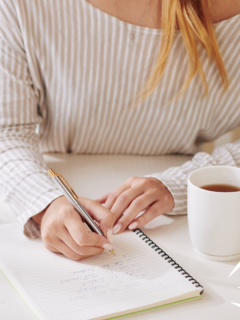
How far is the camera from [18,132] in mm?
861

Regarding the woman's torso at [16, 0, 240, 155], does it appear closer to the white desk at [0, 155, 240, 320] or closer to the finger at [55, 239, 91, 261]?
the white desk at [0, 155, 240, 320]

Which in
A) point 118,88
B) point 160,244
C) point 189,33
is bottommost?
point 160,244

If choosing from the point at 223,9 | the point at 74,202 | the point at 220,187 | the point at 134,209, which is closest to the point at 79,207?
the point at 74,202

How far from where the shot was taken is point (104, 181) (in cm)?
86

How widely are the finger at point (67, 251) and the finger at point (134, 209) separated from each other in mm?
92

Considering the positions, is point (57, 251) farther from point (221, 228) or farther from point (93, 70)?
point (93, 70)

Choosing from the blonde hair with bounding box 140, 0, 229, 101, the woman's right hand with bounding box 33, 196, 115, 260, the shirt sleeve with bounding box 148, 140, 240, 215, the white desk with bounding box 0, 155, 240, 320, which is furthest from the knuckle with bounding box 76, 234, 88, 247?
the blonde hair with bounding box 140, 0, 229, 101

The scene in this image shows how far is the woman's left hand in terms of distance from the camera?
672mm

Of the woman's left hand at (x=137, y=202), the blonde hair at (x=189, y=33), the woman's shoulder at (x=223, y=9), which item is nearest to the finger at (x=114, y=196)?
the woman's left hand at (x=137, y=202)

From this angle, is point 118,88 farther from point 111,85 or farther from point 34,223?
point 34,223

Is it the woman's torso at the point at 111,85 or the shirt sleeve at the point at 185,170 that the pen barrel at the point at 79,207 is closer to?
the shirt sleeve at the point at 185,170

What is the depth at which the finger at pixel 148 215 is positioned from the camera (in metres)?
0.67

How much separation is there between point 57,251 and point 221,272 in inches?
9.9

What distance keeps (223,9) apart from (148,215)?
0.52 meters
